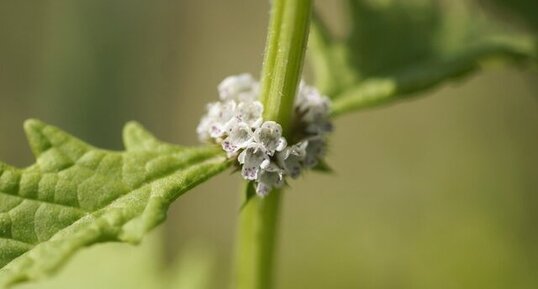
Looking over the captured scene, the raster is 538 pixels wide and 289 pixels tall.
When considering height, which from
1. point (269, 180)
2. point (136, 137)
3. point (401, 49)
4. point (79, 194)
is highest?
point (401, 49)

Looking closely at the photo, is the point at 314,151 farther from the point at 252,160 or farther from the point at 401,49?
the point at 401,49

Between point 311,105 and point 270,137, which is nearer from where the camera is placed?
point 270,137

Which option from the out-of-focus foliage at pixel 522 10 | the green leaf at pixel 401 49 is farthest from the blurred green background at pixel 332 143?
the green leaf at pixel 401 49

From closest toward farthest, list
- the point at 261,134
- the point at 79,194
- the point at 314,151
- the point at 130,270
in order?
1. the point at 79,194
2. the point at 261,134
3. the point at 314,151
4. the point at 130,270

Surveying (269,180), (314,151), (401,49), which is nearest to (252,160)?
(269,180)

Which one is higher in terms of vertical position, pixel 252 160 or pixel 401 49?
pixel 401 49

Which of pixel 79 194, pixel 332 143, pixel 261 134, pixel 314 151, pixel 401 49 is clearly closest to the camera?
pixel 79 194

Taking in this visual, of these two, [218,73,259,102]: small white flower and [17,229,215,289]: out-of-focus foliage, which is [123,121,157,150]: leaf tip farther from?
[17,229,215,289]: out-of-focus foliage

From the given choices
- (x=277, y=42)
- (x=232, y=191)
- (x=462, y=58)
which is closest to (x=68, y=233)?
(x=277, y=42)
